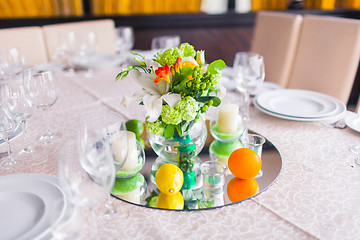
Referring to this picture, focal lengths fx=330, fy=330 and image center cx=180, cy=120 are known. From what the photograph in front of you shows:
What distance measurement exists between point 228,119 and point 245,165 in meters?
0.26

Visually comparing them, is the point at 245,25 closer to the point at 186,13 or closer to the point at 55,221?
the point at 186,13

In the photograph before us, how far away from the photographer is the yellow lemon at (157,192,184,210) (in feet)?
2.70

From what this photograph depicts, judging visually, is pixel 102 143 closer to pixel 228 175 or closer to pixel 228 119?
pixel 228 175

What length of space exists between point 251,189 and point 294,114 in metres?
0.51

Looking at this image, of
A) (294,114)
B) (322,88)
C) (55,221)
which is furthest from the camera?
(322,88)

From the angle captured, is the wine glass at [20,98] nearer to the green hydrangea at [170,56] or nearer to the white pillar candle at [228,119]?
the green hydrangea at [170,56]

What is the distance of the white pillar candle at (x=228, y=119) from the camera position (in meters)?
1.12

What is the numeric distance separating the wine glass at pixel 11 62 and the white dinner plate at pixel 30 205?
1.02 meters

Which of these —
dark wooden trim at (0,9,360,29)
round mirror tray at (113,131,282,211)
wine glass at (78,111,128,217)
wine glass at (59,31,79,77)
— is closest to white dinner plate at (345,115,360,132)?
round mirror tray at (113,131,282,211)

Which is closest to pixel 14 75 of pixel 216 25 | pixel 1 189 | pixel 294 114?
pixel 1 189

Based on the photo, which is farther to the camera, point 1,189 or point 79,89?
point 79,89

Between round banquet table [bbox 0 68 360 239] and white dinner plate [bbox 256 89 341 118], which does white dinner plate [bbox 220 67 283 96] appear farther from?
round banquet table [bbox 0 68 360 239]

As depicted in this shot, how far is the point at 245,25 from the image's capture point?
3.36 meters

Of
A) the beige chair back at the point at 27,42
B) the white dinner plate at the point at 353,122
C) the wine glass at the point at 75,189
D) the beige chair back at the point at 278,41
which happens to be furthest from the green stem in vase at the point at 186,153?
the beige chair back at the point at 27,42
